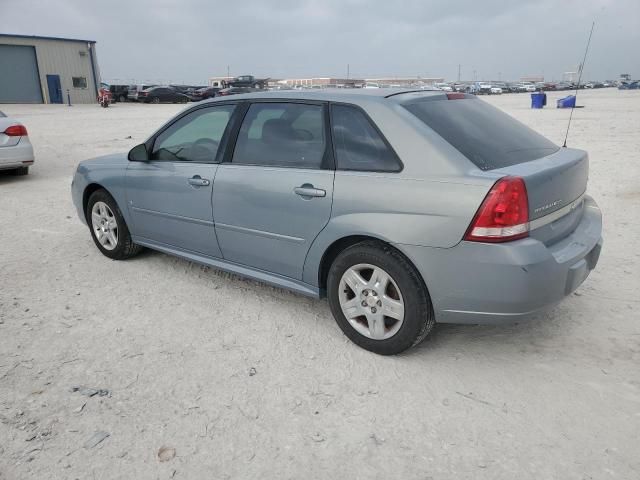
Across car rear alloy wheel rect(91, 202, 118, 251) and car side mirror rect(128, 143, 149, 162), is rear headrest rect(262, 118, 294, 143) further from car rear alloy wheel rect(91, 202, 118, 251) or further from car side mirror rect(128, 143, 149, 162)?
car rear alloy wheel rect(91, 202, 118, 251)

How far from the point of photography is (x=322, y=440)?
245cm

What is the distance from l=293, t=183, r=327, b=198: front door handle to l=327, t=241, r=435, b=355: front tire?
39cm

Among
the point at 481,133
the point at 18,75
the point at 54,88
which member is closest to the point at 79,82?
the point at 54,88

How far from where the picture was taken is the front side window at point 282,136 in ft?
10.9

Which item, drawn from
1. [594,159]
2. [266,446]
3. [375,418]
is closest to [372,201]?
[375,418]

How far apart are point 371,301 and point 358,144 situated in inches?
38.5

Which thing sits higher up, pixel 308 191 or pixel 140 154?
pixel 140 154

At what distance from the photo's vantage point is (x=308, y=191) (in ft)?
10.6

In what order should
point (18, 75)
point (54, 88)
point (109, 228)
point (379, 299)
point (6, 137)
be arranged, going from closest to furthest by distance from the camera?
point (379, 299) < point (109, 228) < point (6, 137) < point (18, 75) < point (54, 88)

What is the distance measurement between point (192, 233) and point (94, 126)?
56.6ft

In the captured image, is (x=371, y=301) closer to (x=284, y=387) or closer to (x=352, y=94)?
(x=284, y=387)

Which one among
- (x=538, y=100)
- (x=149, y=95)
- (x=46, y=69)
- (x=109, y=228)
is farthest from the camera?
(x=149, y=95)

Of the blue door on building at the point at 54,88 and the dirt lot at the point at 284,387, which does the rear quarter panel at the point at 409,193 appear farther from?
the blue door on building at the point at 54,88

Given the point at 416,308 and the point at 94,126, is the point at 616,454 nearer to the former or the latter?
the point at 416,308
